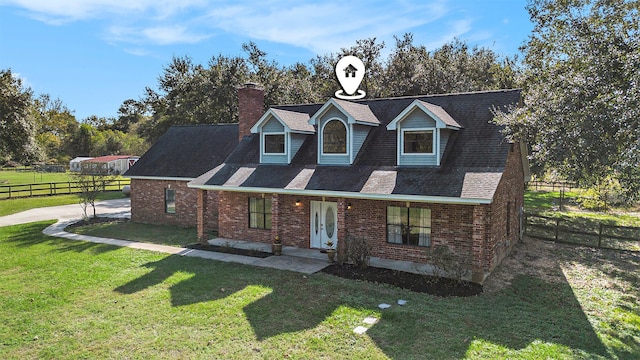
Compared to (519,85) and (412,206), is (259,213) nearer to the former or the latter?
(412,206)

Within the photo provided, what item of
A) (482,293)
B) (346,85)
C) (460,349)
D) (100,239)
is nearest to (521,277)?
(482,293)

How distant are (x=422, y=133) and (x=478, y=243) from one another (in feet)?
14.1

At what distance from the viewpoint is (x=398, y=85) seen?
30312 mm

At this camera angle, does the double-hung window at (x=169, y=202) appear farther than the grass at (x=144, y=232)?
Yes

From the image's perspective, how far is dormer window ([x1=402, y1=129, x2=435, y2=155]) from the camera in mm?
13352

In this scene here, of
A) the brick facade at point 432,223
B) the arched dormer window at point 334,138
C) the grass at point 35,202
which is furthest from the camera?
the grass at point 35,202

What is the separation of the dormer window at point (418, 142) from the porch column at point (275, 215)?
16.7 feet

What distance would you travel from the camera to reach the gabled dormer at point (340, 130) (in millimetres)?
14750

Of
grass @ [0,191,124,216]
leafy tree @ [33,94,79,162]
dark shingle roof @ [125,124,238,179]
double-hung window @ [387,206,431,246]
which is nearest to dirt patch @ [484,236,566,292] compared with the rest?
double-hung window @ [387,206,431,246]

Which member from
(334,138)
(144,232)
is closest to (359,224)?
(334,138)

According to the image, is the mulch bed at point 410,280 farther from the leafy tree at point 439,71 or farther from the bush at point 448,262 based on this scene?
the leafy tree at point 439,71

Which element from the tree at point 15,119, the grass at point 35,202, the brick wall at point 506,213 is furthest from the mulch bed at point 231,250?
the tree at point 15,119

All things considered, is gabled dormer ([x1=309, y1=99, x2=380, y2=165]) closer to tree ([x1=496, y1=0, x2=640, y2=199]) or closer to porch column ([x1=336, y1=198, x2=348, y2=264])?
porch column ([x1=336, y1=198, x2=348, y2=264])

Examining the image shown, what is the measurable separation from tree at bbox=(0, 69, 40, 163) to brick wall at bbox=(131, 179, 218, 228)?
56.9ft
